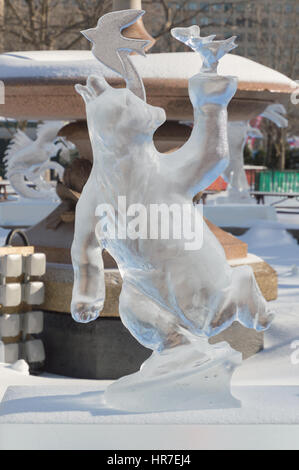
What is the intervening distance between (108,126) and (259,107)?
2608 millimetres

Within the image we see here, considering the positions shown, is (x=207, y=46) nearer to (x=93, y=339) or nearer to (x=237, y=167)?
(x=93, y=339)

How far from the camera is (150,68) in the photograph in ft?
12.1

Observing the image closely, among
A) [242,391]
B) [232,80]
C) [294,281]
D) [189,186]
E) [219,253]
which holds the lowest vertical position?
[294,281]

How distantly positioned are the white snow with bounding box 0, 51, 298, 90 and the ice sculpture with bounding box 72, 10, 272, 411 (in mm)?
1765

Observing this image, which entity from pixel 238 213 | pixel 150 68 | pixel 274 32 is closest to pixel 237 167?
pixel 238 213

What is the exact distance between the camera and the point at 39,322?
12.4 feet

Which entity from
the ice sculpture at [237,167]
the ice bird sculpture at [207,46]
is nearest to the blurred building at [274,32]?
the ice sculpture at [237,167]

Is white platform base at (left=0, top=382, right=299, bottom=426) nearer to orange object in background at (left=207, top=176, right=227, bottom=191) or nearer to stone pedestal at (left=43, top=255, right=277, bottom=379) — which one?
stone pedestal at (left=43, top=255, right=277, bottom=379)

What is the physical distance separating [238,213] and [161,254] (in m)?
8.16

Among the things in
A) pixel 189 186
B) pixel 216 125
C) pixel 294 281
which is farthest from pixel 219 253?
pixel 294 281

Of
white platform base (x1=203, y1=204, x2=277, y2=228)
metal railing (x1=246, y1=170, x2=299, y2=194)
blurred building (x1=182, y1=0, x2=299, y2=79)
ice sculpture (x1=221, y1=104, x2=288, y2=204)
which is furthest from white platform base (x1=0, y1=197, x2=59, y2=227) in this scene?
blurred building (x1=182, y1=0, x2=299, y2=79)

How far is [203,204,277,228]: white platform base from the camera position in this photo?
9742mm
